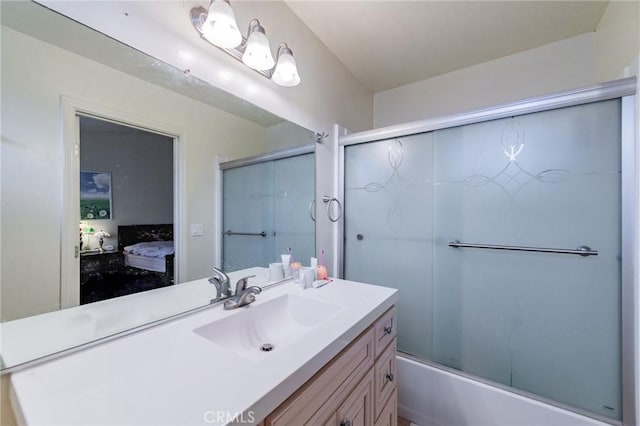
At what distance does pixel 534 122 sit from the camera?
137cm

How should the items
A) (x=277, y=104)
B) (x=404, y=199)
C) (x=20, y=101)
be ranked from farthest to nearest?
(x=404, y=199)
(x=277, y=104)
(x=20, y=101)

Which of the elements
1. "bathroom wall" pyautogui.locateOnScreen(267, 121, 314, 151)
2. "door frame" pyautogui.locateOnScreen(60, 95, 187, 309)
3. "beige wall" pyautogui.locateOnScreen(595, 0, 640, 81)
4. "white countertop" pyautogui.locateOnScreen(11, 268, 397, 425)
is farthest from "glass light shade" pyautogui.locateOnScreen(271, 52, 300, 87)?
"beige wall" pyautogui.locateOnScreen(595, 0, 640, 81)

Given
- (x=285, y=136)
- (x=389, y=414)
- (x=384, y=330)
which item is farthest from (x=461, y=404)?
(x=285, y=136)

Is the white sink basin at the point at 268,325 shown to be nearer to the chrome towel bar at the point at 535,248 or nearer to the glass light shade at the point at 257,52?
the chrome towel bar at the point at 535,248

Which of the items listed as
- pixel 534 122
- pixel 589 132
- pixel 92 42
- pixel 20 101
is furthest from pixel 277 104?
pixel 589 132

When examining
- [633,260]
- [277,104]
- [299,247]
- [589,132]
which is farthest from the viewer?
[299,247]

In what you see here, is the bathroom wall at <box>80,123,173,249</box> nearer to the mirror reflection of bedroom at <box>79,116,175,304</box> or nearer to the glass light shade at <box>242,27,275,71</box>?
the mirror reflection of bedroom at <box>79,116,175,304</box>

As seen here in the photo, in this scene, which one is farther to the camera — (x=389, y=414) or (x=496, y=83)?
(x=496, y=83)

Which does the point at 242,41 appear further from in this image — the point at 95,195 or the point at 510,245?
the point at 510,245

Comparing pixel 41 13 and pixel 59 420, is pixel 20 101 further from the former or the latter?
pixel 59 420

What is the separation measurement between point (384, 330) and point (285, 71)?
4.39 ft

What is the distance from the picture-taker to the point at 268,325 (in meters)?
1.05

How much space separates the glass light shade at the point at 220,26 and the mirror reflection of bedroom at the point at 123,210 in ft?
1.47

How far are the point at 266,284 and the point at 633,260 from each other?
5.61ft
